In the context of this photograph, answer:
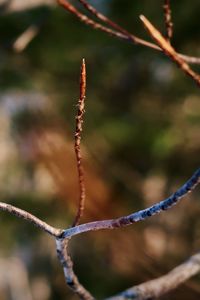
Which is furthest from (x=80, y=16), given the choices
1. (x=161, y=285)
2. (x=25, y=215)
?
(x=161, y=285)

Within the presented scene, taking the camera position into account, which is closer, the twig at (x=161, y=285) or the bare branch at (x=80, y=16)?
the bare branch at (x=80, y=16)

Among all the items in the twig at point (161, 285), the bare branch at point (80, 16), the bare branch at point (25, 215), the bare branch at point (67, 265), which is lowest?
the twig at point (161, 285)

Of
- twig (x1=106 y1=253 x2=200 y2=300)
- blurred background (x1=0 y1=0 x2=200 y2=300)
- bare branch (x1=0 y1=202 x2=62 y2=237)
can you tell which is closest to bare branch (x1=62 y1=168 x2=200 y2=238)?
bare branch (x1=0 y1=202 x2=62 y2=237)

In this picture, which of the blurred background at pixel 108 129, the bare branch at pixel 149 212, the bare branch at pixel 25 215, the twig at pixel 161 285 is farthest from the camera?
the blurred background at pixel 108 129

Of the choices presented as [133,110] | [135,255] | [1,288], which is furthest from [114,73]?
[1,288]

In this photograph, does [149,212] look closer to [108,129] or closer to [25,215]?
[25,215]

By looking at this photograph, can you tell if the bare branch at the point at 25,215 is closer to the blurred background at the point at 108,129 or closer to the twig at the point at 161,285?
the twig at the point at 161,285

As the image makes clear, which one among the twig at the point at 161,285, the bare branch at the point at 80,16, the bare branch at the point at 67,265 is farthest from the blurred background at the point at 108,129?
the bare branch at the point at 67,265

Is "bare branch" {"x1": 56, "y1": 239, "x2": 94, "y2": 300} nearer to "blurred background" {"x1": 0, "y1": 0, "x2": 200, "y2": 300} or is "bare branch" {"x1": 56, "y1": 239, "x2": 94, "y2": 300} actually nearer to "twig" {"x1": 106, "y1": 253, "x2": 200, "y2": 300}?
"twig" {"x1": 106, "y1": 253, "x2": 200, "y2": 300}
